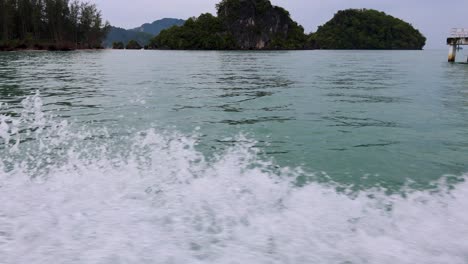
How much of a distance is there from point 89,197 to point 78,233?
1.27 meters

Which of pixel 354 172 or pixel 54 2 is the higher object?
pixel 54 2

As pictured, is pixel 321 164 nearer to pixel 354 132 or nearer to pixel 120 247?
pixel 354 132

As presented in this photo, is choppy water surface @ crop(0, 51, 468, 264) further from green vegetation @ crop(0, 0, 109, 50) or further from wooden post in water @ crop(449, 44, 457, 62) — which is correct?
green vegetation @ crop(0, 0, 109, 50)

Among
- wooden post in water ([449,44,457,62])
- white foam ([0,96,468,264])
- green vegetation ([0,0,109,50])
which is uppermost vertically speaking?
green vegetation ([0,0,109,50])

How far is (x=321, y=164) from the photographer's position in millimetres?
7695

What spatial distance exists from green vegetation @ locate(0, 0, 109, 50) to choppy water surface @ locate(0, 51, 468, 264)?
111830 mm

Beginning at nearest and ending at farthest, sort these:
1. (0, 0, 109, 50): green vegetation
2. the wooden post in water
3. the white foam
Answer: the white foam < the wooden post in water < (0, 0, 109, 50): green vegetation

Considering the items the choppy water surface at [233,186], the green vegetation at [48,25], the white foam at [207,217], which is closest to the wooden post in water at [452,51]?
the choppy water surface at [233,186]

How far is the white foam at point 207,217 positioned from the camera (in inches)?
172

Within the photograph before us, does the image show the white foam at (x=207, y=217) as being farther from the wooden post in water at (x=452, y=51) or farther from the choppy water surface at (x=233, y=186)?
the wooden post in water at (x=452, y=51)

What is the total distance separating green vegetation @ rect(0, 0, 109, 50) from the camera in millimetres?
111938

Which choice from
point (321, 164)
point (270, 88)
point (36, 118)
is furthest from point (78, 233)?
point (270, 88)

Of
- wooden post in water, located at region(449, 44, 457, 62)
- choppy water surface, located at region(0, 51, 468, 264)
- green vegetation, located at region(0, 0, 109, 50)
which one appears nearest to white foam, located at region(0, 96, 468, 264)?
choppy water surface, located at region(0, 51, 468, 264)

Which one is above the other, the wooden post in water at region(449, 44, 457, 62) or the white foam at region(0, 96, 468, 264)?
the wooden post in water at region(449, 44, 457, 62)
